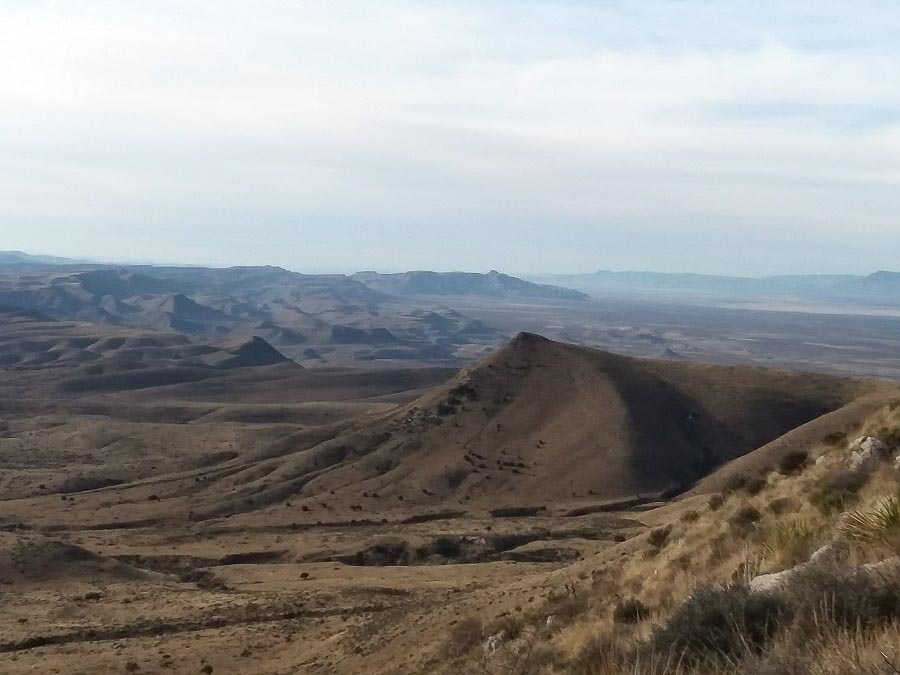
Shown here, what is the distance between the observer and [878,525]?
870 cm

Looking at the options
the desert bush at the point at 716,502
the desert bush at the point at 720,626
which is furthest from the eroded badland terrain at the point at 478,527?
the desert bush at the point at 716,502

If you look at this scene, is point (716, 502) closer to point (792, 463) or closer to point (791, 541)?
point (792, 463)

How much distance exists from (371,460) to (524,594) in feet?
139

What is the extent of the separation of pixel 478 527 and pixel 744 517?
31.0 m

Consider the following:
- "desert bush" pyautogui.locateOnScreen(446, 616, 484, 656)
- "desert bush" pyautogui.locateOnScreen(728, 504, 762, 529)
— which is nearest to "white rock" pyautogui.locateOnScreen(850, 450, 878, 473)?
"desert bush" pyautogui.locateOnScreen(728, 504, 762, 529)

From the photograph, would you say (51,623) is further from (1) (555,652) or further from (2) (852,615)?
(2) (852,615)

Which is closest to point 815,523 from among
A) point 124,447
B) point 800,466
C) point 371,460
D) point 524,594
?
point 800,466

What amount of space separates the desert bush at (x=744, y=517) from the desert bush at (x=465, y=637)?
4722mm

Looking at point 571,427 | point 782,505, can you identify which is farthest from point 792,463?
point 571,427

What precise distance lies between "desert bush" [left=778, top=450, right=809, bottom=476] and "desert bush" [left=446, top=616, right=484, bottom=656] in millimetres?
6666

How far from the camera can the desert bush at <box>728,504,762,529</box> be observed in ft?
48.4

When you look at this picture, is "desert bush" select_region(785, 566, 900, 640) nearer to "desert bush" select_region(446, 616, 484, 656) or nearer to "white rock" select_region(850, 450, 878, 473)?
"white rock" select_region(850, 450, 878, 473)

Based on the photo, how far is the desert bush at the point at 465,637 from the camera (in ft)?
51.0

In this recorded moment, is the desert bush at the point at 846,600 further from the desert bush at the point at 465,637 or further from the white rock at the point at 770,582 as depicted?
the desert bush at the point at 465,637
